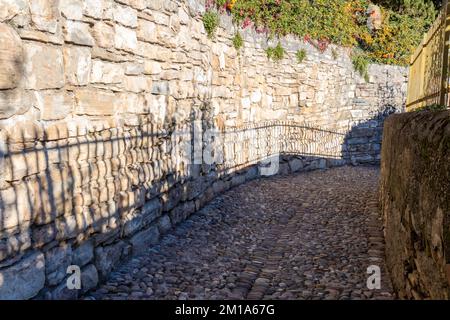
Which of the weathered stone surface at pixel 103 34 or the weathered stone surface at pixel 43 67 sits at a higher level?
the weathered stone surface at pixel 103 34

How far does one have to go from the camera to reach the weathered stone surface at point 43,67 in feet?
9.00

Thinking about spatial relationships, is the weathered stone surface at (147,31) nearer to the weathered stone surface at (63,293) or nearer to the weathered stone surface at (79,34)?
the weathered stone surface at (79,34)

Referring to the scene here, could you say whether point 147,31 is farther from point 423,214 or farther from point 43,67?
point 423,214

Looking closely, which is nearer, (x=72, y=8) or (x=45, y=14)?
(x=45, y=14)

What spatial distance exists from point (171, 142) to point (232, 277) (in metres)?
1.88

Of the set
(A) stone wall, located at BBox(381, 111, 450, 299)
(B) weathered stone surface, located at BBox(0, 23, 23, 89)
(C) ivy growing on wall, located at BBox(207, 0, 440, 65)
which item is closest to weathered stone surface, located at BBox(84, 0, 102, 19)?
(B) weathered stone surface, located at BBox(0, 23, 23, 89)

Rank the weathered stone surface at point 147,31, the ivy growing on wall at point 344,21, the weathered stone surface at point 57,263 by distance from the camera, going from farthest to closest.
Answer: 1. the ivy growing on wall at point 344,21
2. the weathered stone surface at point 147,31
3. the weathered stone surface at point 57,263

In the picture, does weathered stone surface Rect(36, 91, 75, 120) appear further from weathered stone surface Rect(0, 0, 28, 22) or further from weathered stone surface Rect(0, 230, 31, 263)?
weathered stone surface Rect(0, 230, 31, 263)

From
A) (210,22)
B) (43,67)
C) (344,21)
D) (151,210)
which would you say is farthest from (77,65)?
(344,21)

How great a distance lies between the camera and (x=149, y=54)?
172 inches

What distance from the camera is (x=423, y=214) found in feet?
8.09

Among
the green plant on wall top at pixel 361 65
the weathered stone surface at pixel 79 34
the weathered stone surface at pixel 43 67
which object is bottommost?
the weathered stone surface at pixel 43 67

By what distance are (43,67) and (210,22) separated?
3.73 m

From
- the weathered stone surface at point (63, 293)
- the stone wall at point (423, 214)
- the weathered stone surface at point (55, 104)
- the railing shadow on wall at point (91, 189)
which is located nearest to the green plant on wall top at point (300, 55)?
the railing shadow on wall at point (91, 189)
